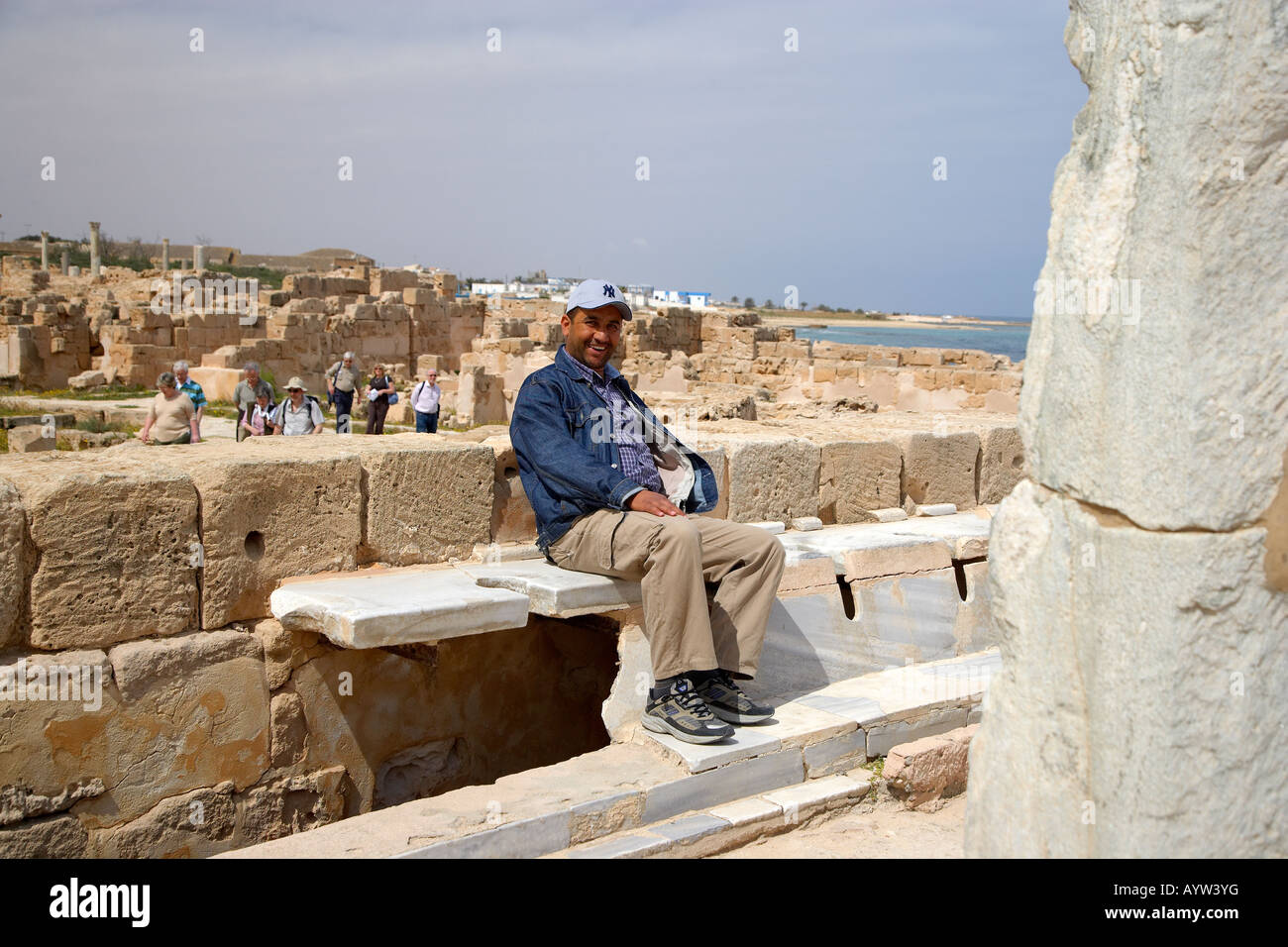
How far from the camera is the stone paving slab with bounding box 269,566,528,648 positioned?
368cm

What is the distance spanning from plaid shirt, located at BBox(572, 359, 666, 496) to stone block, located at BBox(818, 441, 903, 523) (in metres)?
1.81

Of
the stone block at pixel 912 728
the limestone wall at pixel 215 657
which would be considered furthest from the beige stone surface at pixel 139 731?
the stone block at pixel 912 728

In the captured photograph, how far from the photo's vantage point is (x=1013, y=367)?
18.8 m

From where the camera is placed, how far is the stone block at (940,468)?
6.46 meters

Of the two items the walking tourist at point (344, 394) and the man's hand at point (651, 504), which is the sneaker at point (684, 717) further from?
the walking tourist at point (344, 394)

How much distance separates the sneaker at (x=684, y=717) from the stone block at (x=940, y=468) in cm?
297

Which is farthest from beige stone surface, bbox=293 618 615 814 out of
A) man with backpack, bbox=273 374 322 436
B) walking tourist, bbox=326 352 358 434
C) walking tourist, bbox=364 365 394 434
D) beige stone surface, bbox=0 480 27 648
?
walking tourist, bbox=326 352 358 434

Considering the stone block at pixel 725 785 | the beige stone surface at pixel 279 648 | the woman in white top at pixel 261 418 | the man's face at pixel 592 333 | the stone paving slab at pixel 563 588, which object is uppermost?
the man's face at pixel 592 333

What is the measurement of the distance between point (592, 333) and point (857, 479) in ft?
7.81

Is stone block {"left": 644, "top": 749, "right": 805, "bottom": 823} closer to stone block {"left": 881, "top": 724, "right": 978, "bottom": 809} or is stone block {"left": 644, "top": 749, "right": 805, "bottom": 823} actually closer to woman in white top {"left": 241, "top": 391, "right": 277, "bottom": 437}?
stone block {"left": 881, "top": 724, "right": 978, "bottom": 809}

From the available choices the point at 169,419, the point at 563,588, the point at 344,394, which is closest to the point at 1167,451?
the point at 563,588

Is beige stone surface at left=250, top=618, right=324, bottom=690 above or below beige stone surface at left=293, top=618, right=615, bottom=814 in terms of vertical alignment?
above

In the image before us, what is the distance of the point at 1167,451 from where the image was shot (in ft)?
7.43
